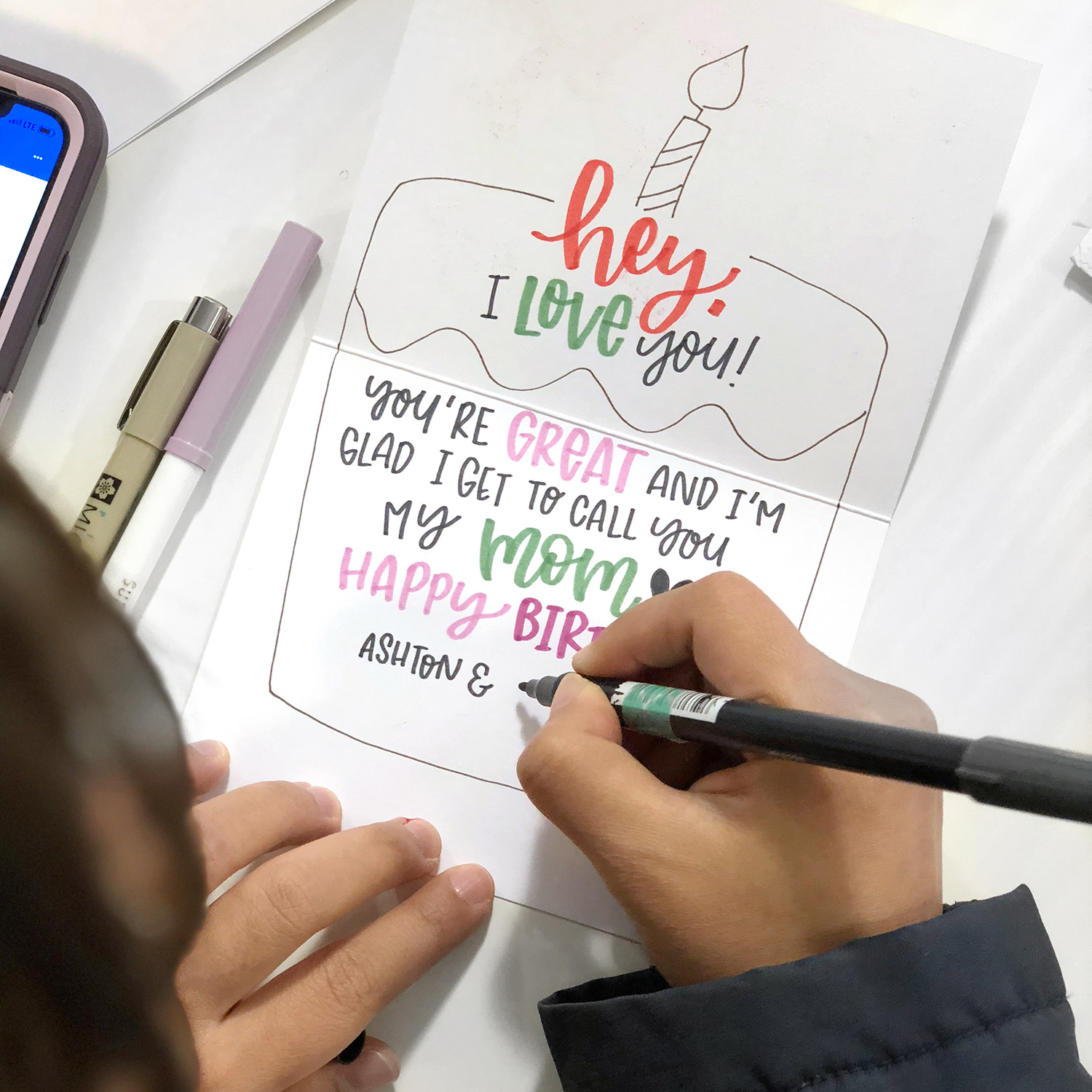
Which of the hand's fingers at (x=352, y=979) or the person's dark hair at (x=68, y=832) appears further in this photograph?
the hand's fingers at (x=352, y=979)

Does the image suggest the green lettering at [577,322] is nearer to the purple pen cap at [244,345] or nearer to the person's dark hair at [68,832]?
the purple pen cap at [244,345]

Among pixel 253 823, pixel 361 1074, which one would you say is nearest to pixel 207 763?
pixel 253 823

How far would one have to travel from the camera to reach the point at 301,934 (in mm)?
346

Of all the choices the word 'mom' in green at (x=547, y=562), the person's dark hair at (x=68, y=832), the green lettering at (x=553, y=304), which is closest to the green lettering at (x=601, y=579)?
the word 'mom' in green at (x=547, y=562)

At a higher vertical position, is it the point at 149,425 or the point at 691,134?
the point at 691,134

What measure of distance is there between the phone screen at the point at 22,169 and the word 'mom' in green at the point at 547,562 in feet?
0.80

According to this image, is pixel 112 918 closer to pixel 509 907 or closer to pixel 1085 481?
pixel 509 907

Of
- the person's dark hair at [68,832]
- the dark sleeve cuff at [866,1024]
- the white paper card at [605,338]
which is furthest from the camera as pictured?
the white paper card at [605,338]

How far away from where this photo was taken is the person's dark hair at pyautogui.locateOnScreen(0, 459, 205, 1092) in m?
0.19

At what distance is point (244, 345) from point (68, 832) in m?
0.25

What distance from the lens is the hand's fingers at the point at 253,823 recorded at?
1.17 ft

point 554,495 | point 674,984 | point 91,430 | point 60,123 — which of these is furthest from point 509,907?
point 60,123

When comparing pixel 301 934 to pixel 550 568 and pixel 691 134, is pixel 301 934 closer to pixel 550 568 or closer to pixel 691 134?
pixel 550 568

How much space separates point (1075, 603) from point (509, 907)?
11.9 inches
